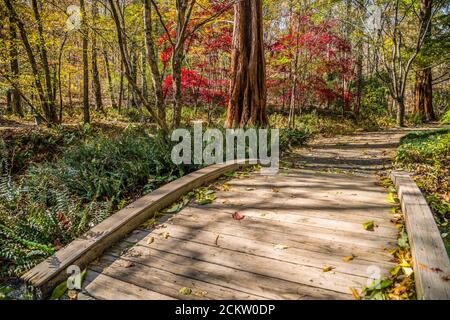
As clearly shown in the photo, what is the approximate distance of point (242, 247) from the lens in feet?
7.70

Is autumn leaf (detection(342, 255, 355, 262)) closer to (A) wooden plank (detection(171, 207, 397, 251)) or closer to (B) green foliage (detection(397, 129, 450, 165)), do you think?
(A) wooden plank (detection(171, 207, 397, 251))

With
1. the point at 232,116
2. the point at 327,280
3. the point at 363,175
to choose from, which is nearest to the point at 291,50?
the point at 232,116

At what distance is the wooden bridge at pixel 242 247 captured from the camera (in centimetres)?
191

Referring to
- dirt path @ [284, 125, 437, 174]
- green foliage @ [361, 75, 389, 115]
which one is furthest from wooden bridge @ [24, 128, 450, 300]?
green foliage @ [361, 75, 389, 115]

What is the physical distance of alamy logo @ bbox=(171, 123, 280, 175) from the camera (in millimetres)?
4578

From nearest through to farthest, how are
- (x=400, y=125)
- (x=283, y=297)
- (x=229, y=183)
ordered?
(x=283, y=297) < (x=229, y=183) < (x=400, y=125)

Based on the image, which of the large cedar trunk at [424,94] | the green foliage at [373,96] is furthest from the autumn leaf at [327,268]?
the green foliage at [373,96]

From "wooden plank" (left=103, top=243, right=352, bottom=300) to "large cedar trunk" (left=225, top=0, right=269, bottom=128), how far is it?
17.3ft

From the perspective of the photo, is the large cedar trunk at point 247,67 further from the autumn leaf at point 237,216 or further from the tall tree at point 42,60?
the tall tree at point 42,60

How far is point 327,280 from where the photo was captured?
1900mm

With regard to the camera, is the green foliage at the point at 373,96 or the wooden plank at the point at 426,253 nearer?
the wooden plank at the point at 426,253

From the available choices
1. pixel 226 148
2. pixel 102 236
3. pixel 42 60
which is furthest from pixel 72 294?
pixel 42 60
